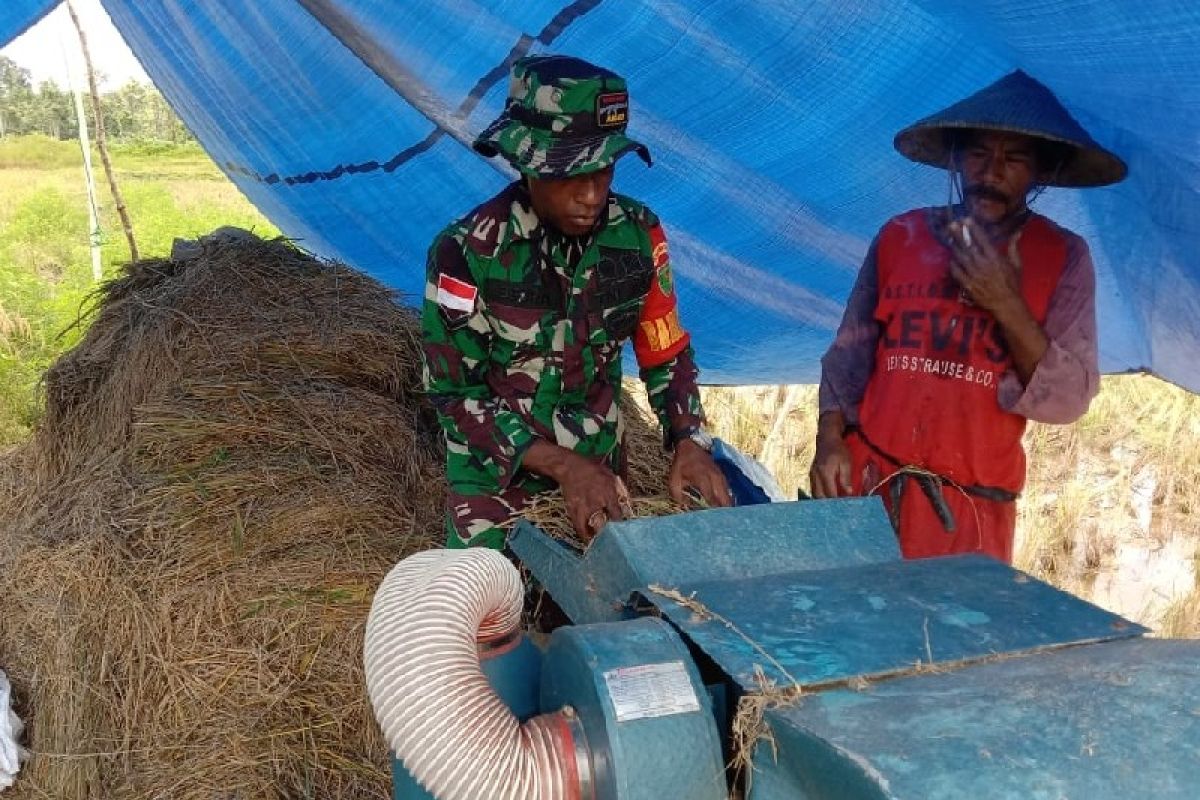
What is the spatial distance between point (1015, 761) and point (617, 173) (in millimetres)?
3079

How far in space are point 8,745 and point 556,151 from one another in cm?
261

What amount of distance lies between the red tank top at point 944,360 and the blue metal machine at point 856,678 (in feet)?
3.77

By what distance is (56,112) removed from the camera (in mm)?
33188

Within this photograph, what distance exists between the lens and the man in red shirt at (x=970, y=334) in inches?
88.7

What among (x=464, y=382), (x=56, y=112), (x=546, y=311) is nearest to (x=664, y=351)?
(x=546, y=311)

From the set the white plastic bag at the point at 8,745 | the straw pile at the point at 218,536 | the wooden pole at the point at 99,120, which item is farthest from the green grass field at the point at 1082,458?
the white plastic bag at the point at 8,745

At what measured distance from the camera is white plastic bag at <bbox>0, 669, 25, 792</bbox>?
316 cm

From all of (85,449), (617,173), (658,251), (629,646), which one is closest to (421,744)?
(629,646)

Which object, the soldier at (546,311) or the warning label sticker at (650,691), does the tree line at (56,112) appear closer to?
the soldier at (546,311)

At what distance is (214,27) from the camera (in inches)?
149

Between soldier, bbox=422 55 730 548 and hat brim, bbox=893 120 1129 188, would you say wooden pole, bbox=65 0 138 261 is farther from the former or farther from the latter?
hat brim, bbox=893 120 1129 188

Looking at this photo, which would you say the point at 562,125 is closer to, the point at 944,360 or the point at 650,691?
the point at 944,360

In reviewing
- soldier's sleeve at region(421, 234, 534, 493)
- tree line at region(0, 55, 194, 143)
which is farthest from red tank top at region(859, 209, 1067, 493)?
tree line at region(0, 55, 194, 143)

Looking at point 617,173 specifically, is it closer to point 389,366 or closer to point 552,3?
point 552,3
